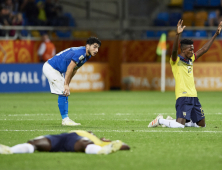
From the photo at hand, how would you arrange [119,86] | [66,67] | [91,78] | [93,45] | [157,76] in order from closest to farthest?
[93,45]
[66,67]
[91,78]
[157,76]
[119,86]

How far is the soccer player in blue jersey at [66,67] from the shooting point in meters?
8.34

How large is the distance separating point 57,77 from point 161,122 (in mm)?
2255

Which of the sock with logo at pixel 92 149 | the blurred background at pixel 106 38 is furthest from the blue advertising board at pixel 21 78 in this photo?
the sock with logo at pixel 92 149

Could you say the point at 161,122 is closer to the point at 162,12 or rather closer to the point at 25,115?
the point at 25,115

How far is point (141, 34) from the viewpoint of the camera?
78.6ft

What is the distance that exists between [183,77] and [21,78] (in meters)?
11.4

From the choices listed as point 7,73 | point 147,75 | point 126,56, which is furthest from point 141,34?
point 7,73

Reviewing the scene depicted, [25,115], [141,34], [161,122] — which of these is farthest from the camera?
[141,34]

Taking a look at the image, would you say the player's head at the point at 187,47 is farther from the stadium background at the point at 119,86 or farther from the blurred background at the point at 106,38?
the blurred background at the point at 106,38

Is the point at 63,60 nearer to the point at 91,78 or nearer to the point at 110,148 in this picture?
the point at 110,148

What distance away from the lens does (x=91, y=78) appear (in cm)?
1994

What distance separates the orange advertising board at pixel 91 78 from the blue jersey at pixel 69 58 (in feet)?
33.7

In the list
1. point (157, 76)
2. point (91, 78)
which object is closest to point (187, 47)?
point (91, 78)

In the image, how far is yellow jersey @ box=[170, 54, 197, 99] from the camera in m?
8.28
